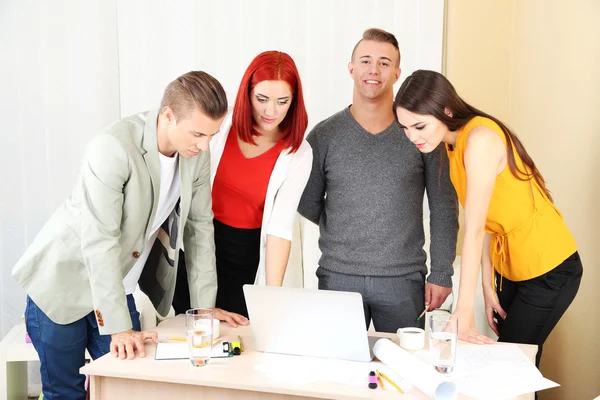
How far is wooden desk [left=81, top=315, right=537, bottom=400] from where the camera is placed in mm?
1613

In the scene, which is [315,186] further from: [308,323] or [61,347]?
[61,347]

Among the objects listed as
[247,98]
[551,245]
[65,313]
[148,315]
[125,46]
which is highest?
[125,46]

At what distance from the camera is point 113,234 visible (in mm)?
1832

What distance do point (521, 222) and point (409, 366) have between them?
637 millimetres

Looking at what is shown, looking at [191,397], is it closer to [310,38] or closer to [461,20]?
[310,38]

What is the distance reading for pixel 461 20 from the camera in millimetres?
3477

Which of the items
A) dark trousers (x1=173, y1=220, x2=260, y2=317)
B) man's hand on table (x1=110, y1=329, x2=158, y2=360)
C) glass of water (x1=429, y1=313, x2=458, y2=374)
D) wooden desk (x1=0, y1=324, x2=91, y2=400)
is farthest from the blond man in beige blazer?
wooden desk (x1=0, y1=324, x2=91, y2=400)

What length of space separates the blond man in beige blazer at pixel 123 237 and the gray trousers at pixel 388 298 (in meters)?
0.44

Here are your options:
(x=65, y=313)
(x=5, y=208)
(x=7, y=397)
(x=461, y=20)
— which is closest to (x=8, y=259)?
(x=5, y=208)

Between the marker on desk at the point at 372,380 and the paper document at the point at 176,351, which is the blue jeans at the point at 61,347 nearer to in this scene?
the paper document at the point at 176,351

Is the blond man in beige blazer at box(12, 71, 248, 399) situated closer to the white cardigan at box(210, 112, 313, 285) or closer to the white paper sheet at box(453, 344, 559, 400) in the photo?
the white cardigan at box(210, 112, 313, 285)

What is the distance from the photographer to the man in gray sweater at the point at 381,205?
230 centimetres

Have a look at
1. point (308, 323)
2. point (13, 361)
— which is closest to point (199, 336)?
point (308, 323)

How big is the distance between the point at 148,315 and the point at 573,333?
1.83m
